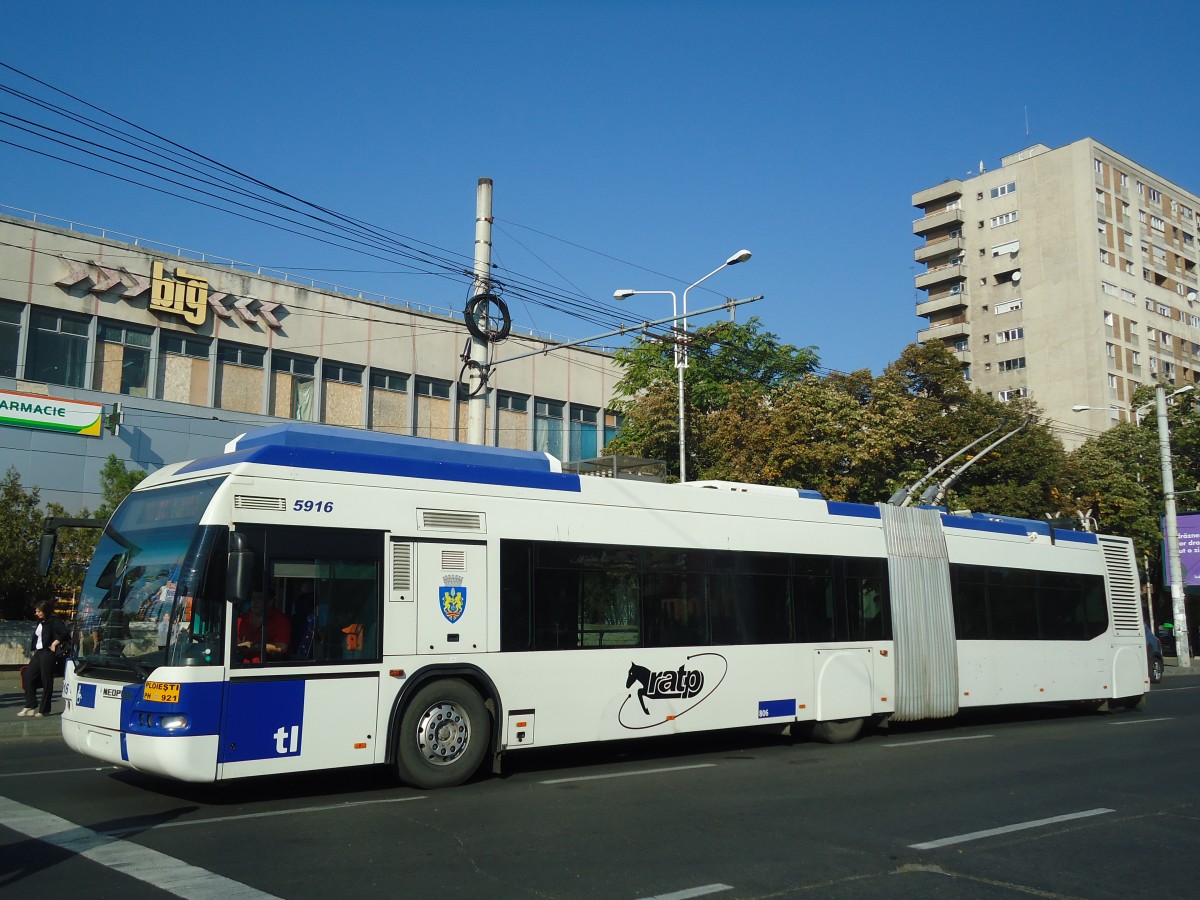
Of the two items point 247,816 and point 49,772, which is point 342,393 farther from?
point 247,816

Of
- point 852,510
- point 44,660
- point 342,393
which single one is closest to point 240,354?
point 342,393

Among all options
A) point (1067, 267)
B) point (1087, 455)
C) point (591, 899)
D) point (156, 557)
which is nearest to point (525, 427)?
point (1087, 455)

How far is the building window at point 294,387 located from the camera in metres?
35.4

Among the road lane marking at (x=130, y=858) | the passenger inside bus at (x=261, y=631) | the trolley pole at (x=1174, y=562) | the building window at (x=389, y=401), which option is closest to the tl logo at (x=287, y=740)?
the passenger inside bus at (x=261, y=631)

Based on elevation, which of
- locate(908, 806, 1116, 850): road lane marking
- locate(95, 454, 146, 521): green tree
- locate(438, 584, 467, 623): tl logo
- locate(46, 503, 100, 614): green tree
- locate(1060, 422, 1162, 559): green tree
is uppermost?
locate(1060, 422, 1162, 559): green tree

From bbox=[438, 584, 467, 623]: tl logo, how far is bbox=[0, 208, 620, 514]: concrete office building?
21243 millimetres

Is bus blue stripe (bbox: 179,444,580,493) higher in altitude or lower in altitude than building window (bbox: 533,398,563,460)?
lower

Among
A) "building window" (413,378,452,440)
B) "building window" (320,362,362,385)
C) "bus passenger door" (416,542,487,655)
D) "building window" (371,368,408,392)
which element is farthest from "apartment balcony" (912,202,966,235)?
"bus passenger door" (416,542,487,655)

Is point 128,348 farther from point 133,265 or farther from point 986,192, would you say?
point 986,192

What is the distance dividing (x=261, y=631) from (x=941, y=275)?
3030 inches

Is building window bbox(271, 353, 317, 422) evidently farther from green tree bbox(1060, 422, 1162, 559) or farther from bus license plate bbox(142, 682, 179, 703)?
green tree bbox(1060, 422, 1162, 559)

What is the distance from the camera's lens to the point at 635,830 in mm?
7957

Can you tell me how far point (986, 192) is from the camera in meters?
76.9

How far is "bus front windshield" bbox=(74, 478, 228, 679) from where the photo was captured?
8.75 meters
